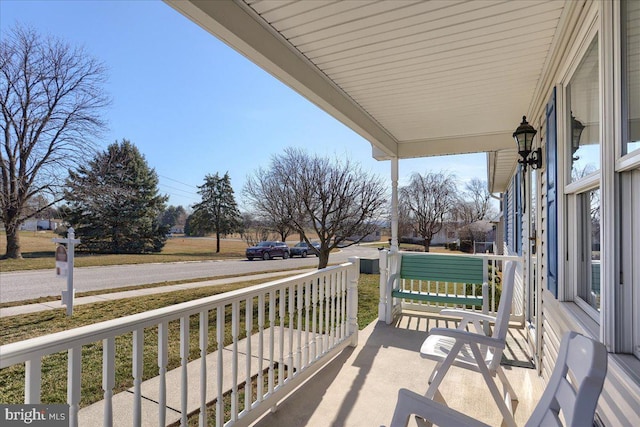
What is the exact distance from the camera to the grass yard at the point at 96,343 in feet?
9.41

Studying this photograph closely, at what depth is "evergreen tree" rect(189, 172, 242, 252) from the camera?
20969mm

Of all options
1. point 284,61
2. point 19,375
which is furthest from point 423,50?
point 19,375

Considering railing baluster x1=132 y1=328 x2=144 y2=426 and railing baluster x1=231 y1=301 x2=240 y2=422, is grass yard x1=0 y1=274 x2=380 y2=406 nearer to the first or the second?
railing baluster x1=231 y1=301 x2=240 y2=422

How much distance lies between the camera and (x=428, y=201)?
53.7 ft

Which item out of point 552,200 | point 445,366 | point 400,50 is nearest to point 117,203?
point 400,50

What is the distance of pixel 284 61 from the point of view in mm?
2207

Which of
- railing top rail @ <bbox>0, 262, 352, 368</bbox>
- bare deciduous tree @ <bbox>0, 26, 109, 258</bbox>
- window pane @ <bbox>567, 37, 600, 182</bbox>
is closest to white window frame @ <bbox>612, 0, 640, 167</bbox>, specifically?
window pane @ <bbox>567, 37, 600, 182</bbox>

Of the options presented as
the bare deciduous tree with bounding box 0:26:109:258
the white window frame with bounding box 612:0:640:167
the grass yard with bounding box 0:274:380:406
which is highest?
the bare deciduous tree with bounding box 0:26:109:258

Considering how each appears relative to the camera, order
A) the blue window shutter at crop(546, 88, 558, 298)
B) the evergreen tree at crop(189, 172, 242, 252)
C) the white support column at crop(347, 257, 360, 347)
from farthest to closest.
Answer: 1. the evergreen tree at crop(189, 172, 242, 252)
2. the white support column at crop(347, 257, 360, 347)
3. the blue window shutter at crop(546, 88, 558, 298)

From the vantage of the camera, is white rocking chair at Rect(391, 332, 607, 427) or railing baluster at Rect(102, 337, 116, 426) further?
railing baluster at Rect(102, 337, 116, 426)

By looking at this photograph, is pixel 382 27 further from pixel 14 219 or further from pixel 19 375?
pixel 14 219

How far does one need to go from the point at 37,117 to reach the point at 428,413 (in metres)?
11.9

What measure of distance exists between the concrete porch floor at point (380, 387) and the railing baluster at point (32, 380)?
135 centimetres

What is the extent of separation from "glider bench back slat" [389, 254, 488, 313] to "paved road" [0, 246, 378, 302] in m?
8.18
